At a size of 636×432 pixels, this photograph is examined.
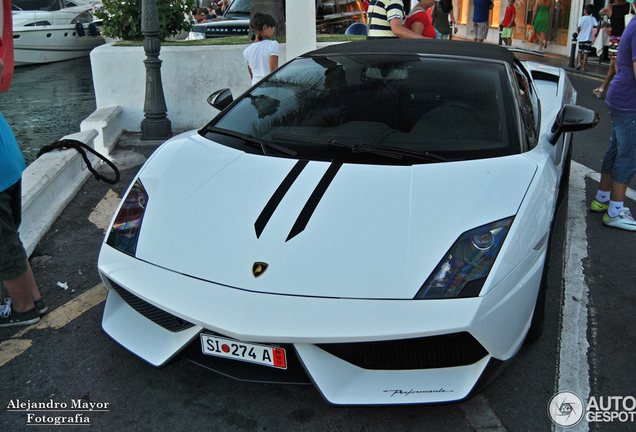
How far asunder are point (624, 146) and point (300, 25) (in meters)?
4.60

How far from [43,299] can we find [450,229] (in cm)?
238

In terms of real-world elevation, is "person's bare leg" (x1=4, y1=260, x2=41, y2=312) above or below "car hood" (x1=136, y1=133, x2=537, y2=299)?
below

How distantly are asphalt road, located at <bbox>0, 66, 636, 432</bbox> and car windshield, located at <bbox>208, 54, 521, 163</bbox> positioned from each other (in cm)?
105

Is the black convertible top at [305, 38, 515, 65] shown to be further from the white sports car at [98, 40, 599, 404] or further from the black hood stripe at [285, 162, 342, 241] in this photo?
the black hood stripe at [285, 162, 342, 241]

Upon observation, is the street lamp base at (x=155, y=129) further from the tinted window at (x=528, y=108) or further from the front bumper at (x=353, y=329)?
the front bumper at (x=353, y=329)

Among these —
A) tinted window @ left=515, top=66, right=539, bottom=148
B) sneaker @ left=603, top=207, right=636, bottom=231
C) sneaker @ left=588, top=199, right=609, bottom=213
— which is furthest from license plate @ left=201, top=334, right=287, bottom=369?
sneaker @ left=588, top=199, right=609, bottom=213

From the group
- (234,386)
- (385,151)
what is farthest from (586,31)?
(234,386)

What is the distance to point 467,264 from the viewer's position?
2.13 meters

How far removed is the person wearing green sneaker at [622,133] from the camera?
3.97 meters

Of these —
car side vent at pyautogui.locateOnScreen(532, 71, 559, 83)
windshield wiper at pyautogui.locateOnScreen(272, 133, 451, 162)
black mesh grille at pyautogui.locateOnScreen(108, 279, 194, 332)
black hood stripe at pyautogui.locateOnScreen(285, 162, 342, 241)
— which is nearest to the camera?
black mesh grille at pyautogui.locateOnScreen(108, 279, 194, 332)

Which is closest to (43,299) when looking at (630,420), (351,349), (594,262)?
(351,349)

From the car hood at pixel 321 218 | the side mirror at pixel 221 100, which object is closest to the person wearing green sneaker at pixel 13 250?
the car hood at pixel 321 218

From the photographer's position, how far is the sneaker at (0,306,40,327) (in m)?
2.96

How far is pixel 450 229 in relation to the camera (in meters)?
2.23
